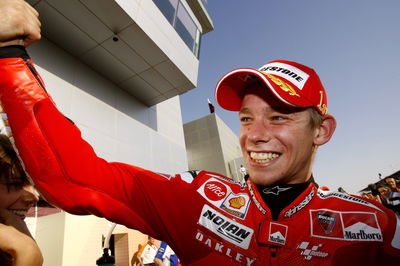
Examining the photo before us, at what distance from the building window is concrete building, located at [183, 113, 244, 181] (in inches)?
485

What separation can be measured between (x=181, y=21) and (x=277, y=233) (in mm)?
8544

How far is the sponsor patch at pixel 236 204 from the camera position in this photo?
1.12 metres

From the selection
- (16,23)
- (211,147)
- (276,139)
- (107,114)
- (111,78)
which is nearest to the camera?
(16,23)

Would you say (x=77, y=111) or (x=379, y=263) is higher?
(x=77, y=111)

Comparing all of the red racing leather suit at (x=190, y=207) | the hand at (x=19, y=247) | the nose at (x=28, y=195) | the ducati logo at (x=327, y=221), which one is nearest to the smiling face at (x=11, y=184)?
the nose at (x=28, y=195)

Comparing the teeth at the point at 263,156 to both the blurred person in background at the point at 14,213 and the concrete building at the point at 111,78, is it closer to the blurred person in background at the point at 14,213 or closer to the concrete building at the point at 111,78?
the blurred person in background at the point at 14,213

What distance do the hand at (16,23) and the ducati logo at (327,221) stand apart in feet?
4.59

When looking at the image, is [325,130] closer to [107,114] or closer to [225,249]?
[225,249]

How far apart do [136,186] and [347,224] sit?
3.25 feet

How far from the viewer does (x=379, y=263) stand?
0.98 metres

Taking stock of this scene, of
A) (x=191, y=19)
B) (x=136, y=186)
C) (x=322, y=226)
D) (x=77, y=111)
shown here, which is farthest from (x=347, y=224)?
(x=191, y=19)

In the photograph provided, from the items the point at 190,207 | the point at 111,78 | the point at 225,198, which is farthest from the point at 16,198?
the point at 111,78

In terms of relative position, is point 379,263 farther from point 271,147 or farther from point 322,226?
point 271,147

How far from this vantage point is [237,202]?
1179mm
